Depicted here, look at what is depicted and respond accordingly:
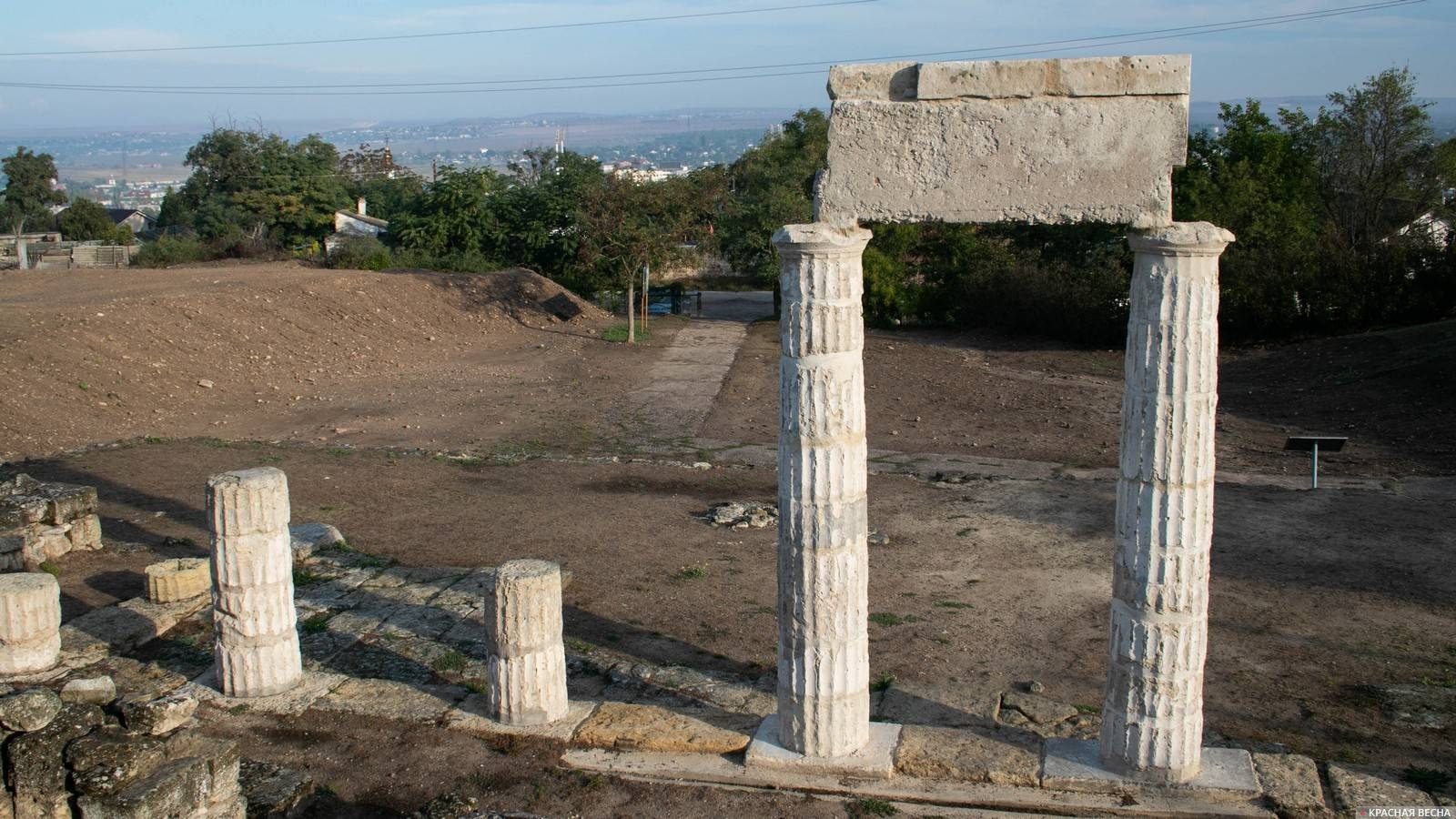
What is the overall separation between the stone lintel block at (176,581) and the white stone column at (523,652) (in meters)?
3.65

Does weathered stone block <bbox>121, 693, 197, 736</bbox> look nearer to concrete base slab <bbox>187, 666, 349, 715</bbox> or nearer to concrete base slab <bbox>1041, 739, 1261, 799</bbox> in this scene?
concrete base slab <bbox>187, 666, 349, 715</bbox>

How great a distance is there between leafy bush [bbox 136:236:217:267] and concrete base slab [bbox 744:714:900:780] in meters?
→ 34.8

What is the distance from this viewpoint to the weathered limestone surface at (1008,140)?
21.3 feet

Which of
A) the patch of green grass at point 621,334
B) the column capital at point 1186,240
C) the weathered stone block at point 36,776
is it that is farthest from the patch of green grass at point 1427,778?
the patch of green grass at point 621,334

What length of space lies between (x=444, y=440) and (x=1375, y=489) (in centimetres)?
1315

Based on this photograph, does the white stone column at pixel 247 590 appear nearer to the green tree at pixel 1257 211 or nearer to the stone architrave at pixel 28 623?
the stone architrave at pixel 28 623

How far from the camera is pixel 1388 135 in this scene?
111 feet

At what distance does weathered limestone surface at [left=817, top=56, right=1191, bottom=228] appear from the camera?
6496 millimetres

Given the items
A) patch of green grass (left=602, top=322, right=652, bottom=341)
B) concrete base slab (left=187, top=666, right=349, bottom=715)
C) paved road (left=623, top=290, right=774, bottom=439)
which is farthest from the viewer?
patch of green grass (left=602, top=322, right=652, bottom=341)

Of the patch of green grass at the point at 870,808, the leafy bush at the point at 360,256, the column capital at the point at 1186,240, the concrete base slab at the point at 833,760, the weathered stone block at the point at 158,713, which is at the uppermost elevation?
the column capital at the point at 1186,240

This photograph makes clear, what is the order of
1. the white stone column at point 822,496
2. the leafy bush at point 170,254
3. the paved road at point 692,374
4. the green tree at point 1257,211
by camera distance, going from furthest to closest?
1. the leafy bush at point 170,254
2. the green tree at point 1257,211
3. the paved road at point 692,374
4. the white stone column at point 822,496

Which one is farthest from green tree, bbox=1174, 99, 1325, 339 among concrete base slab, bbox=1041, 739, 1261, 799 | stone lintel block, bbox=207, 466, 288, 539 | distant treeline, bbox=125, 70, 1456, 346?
stone lintel block, bbox=207, 466, 288, 539

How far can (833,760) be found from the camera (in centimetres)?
744

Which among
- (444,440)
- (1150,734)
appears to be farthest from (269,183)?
(1150,734)
